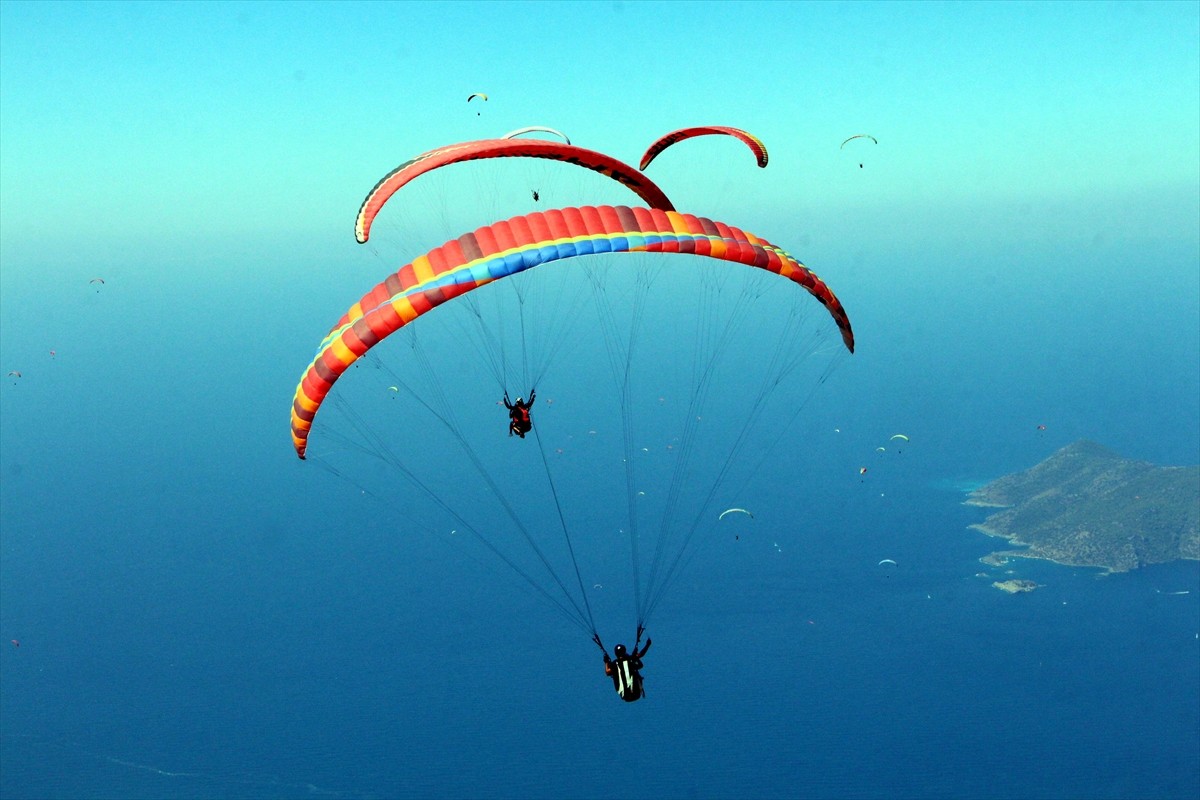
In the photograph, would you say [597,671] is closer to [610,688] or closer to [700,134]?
[610,688]

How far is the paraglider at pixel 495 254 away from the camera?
1900cm

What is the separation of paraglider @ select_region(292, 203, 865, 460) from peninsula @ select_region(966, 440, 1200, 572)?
159149 millimetres

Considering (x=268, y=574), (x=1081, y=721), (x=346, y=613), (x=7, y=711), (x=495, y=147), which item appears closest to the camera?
(x=495, y=147)

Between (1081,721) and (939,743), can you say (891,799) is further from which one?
(1081,721)

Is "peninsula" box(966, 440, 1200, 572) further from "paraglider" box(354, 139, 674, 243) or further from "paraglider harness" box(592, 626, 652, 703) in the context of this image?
"paraglider" box(354, 139, 674, 243)

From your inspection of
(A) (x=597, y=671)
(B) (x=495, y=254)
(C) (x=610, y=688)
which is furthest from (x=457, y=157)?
(A) (x=597, y=671)

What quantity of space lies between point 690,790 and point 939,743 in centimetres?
3079

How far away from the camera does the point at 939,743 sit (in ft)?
368

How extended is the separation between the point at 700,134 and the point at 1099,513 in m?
→ 171

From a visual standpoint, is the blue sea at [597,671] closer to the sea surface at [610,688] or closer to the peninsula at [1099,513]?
the sea surface at [610,688]

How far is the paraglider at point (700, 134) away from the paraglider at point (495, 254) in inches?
193

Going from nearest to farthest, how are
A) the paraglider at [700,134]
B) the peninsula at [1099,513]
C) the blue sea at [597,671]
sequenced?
1. the paraglider at [700,134]
2. the blue sea at [597,671]
3. the peninsula at [1099,513]

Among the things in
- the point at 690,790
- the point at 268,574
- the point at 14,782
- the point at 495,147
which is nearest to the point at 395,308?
the point at 495,147

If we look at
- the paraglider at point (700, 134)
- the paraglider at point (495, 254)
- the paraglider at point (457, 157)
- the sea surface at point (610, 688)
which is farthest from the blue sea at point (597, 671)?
the paraglider at point (495, 254)
